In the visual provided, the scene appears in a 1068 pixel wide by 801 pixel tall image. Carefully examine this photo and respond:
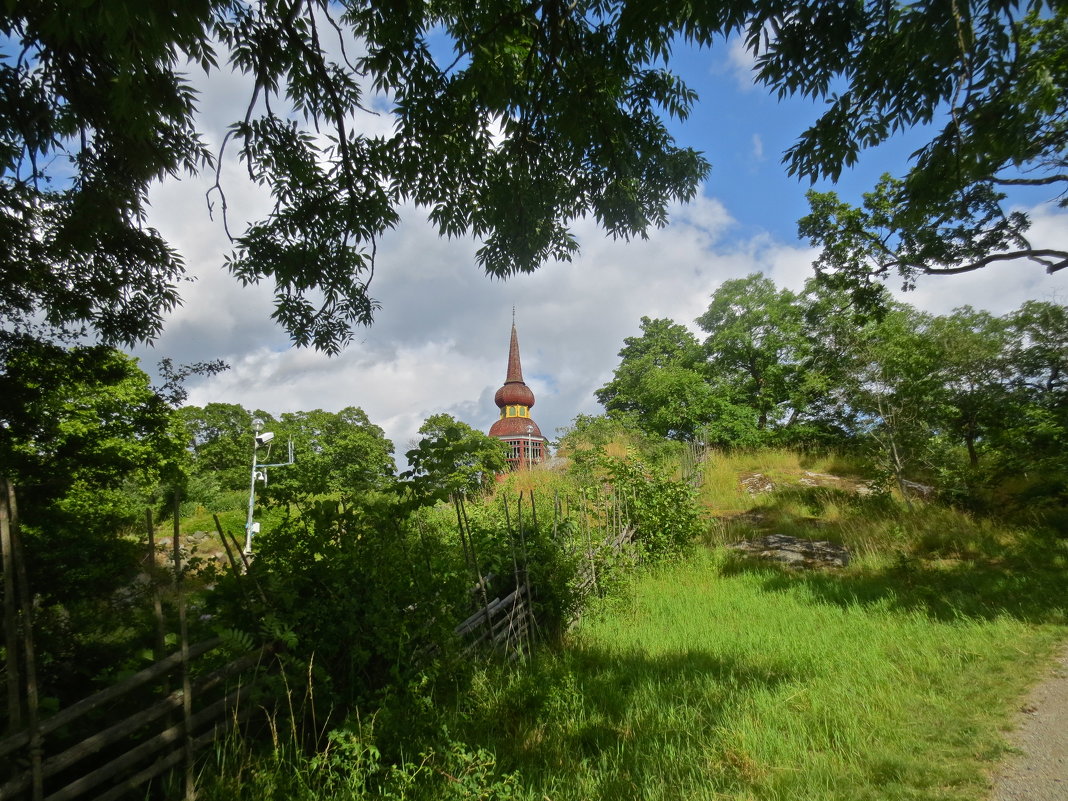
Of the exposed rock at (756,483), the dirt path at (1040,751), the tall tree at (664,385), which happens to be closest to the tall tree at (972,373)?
the exposed rock at (756,483)

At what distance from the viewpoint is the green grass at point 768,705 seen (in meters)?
2.60

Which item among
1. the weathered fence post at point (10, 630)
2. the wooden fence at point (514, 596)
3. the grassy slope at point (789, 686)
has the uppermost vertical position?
the weathered fence post at point (10, 630)

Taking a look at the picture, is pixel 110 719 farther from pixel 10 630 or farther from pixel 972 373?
pixel 972 373

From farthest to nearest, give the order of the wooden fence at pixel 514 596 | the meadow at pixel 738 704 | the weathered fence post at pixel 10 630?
the wooden fence at pixel 514 596 → the meadow at pixel 738 704 → the weathered fence post at pixel 10 630

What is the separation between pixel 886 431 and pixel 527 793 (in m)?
11.4

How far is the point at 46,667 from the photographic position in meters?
2.44

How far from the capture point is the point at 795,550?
884 cm

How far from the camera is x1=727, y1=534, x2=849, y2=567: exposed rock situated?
8258 mm

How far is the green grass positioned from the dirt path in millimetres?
93

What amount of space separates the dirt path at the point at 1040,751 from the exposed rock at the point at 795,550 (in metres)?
4.55

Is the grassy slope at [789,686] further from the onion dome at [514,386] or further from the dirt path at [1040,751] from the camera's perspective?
the onion dome at [514,386]

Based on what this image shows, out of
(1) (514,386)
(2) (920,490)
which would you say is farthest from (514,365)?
(2) (920,490)

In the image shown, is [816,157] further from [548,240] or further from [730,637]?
[730,637]

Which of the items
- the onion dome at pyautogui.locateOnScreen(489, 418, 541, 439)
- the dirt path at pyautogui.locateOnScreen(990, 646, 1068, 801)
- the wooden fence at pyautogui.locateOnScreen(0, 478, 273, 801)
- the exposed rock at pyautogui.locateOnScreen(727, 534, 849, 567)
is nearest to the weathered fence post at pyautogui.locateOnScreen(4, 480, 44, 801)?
the wooden fence at pyautogui.locateOnScreen(0, 478, 273, 801)
